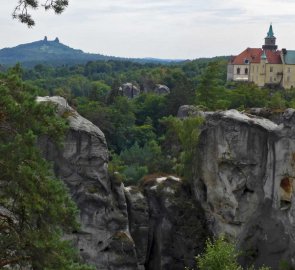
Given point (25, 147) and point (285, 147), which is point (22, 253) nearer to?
point (25, 147)

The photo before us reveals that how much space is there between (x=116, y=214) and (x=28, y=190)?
16.5 metres

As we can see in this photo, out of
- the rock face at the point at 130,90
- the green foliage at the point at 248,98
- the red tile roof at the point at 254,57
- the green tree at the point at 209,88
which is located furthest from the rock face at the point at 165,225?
the rock face at the point at 130,90

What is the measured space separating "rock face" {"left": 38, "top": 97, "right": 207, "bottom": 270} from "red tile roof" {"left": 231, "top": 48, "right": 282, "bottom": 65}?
4884cm

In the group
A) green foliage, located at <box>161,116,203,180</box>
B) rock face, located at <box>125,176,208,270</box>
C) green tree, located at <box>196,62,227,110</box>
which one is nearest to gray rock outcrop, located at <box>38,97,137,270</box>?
rock face, located at <box>125,176,208,270</box>

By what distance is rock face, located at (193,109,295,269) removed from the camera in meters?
26.5

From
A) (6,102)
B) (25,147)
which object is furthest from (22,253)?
(6,102)

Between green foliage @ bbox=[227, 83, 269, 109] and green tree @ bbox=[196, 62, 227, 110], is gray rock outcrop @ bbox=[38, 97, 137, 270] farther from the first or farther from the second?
green foliage @ bbox=[227, 83, 269, 109]

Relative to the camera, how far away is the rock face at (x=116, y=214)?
92.7 feet

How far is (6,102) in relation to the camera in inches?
487

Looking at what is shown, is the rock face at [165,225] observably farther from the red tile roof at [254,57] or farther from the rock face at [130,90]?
the rock face at [130,90]

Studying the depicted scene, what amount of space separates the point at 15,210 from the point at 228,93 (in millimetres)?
46588

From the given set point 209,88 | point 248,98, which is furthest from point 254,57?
point 209,88

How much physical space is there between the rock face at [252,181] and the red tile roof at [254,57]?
49.1m

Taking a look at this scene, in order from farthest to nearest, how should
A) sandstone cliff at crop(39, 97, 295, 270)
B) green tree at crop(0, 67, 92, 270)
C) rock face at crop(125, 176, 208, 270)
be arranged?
1. rock face at crop(125, 176, 208, 270)
2. sandstone cliff at crop(39, 97, 295, 270)
3. green tree at crop(0, 67, 92, 270)
